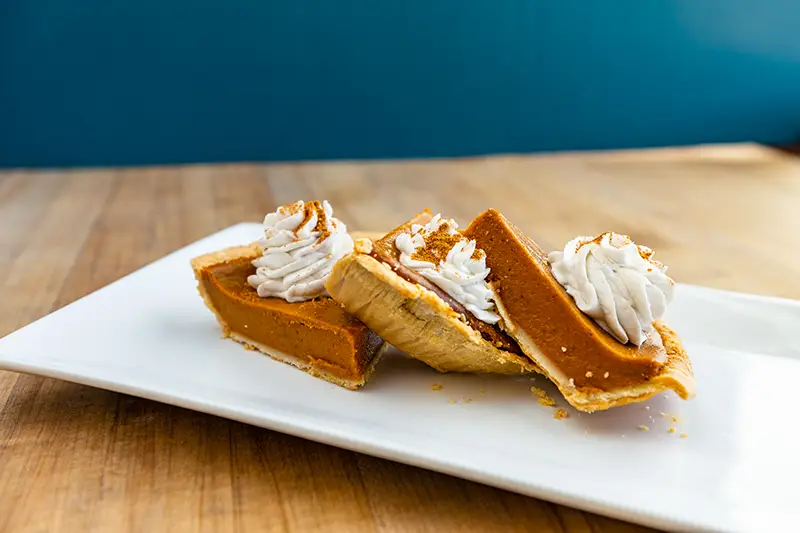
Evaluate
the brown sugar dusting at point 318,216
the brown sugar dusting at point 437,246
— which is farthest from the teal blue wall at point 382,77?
the brown sugar dusting at point 437,246

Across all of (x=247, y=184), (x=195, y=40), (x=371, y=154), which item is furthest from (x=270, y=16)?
(x=247, y=184)

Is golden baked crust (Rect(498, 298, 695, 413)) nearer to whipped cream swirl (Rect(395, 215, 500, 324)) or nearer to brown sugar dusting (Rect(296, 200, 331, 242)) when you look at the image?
whipped cream swirl (Rect(395, 215, 500, 324))

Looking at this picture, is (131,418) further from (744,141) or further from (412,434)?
(744,141)

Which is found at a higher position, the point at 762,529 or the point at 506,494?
the point at 762,529

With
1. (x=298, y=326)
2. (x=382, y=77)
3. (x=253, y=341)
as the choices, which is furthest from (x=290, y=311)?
(x=382, y=77)

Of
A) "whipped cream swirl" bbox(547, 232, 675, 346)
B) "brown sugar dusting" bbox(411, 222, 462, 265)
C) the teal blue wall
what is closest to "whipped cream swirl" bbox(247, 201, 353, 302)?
"brown sugar dusting" bbox(411, 222, 462, 265)

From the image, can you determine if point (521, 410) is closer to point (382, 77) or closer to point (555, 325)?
point (555, 325)

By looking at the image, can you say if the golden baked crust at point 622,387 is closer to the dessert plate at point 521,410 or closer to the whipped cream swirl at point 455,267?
the dessert plate at point 521,410
